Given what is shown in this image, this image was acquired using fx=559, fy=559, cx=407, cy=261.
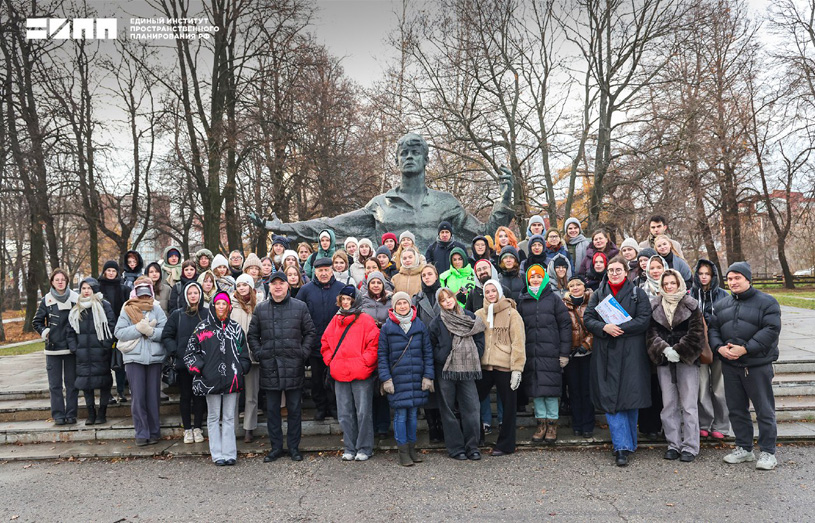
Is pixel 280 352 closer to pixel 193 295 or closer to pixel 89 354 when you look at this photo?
pixel 193 295

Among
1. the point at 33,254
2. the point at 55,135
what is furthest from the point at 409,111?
the point at 33,254

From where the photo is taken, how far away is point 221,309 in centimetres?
559

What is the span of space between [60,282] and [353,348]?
3.74 meters

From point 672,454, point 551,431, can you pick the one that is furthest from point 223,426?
point 672,454

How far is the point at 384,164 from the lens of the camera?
22.1 metres

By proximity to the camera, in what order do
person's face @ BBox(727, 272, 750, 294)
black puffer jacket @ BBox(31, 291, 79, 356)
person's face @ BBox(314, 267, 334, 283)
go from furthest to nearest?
black puffer jacket @ BBox(31, 291, 79, 356) < person's face @ BBox(314, 267, 334, 283) < person's face @ BBox(727, 272, 750, 294)

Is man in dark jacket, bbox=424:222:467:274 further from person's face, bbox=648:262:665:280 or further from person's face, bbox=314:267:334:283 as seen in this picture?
person's face, bbox=648:262:665:280

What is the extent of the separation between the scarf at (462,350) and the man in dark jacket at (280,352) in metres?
1.43

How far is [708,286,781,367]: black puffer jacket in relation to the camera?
4793 millimetres

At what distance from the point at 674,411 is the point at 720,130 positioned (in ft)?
58.8

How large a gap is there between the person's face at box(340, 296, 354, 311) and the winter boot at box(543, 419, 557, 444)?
2367mm

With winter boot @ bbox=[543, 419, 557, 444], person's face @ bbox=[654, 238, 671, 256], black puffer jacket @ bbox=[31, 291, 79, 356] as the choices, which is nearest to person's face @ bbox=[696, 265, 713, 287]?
person's face @ bbox=[654, 238, 671, 256]

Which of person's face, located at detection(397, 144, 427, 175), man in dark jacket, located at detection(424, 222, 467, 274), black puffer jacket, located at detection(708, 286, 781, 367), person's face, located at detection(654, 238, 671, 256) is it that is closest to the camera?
black puffer jacket, located at detection(708, 286, 781, 367)

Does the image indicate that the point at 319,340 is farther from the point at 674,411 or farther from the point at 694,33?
the point at 694,33
